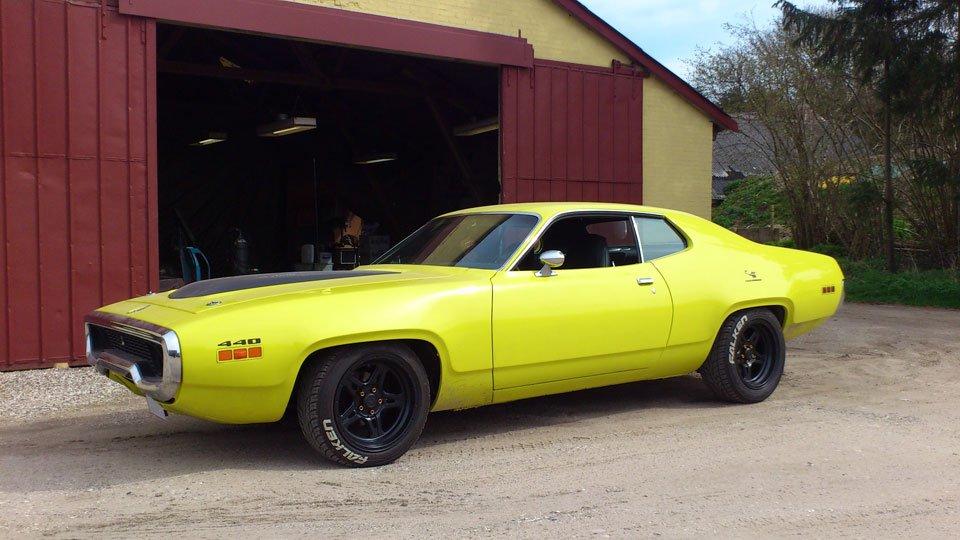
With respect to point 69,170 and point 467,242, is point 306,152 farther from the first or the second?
point 467,242

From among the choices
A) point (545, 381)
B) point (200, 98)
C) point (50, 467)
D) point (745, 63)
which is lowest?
point (50, 467)

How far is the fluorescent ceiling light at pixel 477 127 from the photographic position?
14.6 metres

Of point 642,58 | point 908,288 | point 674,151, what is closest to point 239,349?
point 642,58

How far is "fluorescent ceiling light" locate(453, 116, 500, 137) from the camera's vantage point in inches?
575

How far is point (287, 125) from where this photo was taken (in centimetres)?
1532

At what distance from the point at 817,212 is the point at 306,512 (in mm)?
19910

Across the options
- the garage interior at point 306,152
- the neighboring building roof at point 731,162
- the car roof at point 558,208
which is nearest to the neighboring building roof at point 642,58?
the garage interior at point 306,152

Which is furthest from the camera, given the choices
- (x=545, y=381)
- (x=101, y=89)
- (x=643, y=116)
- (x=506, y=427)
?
(x=643, y=116)

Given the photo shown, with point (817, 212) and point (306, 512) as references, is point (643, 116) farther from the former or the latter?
point (817, 212)

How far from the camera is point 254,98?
57.7ft

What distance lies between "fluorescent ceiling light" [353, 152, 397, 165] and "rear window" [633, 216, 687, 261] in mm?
12767

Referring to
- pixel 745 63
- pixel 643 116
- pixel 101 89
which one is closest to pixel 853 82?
pixel 745 63

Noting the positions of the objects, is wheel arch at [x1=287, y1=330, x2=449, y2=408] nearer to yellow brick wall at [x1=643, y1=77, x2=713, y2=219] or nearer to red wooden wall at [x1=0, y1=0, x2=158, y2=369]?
red wooden wall at [x1=0, y1=0, x2=158, y2=369]

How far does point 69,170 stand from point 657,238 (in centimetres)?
539
